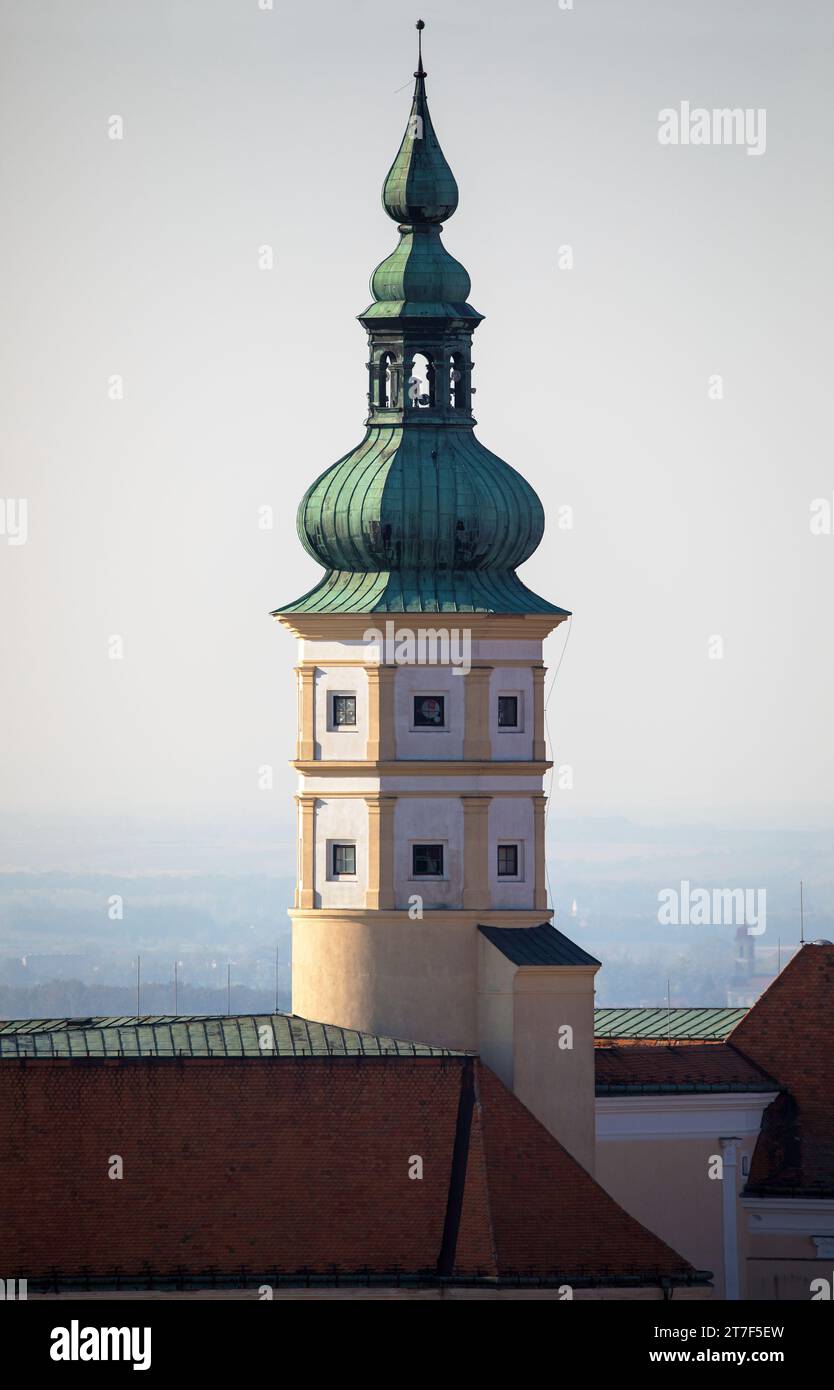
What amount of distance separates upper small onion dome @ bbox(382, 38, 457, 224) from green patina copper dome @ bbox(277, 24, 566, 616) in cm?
2

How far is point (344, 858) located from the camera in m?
77.3

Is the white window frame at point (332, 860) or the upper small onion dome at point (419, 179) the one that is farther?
the upper small onion dome at point (419, 179)

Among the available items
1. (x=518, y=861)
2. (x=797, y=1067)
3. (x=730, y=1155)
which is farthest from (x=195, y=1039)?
(x=797, y=1067)

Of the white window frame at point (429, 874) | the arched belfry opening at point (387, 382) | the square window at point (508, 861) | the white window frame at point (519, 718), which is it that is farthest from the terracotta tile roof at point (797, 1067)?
the arched belfry opening at point (387, 382)

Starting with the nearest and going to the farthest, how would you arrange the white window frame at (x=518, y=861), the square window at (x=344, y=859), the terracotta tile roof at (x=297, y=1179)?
the terracotta tile roof at (x=297, y=1179)
the square window at (x=344, y=859)
the white window frame at (x=518, y=861)

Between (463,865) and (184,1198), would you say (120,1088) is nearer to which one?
(184,1198)

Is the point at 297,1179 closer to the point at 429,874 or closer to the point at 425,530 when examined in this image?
the point at 429,874

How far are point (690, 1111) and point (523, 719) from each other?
25.4ft

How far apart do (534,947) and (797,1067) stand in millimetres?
6719

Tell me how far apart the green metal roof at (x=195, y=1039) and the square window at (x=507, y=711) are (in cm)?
577

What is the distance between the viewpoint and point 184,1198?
7244 cm

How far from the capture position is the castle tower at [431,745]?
76.7 meters

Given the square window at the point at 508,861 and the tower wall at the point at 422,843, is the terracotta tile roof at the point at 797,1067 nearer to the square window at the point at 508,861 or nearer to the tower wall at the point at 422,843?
the tower wall at the point at 422,843

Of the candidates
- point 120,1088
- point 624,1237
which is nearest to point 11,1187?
point 120,1088
